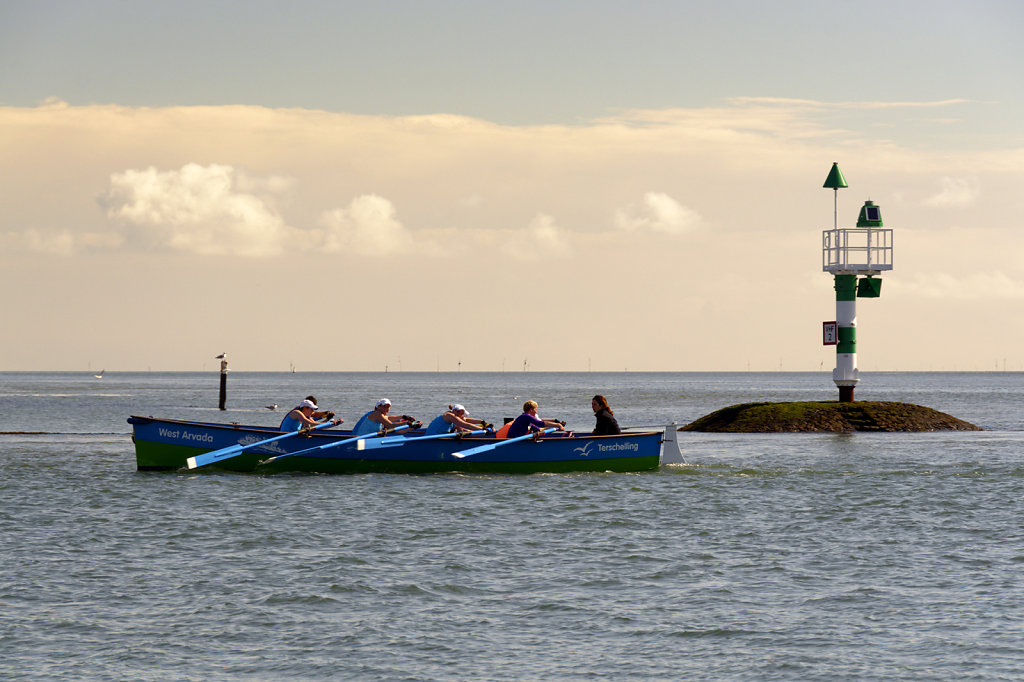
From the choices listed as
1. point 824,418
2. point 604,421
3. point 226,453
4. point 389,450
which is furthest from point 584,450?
point 824,418

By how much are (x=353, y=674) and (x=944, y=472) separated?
72.4 feet

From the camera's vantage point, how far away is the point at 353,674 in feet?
33.9

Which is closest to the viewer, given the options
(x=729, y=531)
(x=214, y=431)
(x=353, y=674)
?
(x=353, y=674)

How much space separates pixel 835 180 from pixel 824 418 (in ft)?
31.2

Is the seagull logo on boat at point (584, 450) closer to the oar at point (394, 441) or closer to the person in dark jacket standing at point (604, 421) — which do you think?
the person in dark jacket standing at point (604, 421)

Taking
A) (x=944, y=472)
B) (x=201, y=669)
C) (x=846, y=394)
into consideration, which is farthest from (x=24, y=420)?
(x=201, y=669)

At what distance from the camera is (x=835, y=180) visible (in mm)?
43312

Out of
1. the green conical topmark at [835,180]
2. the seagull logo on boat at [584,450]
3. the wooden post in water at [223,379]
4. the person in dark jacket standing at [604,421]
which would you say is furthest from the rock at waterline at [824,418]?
the wooden post in water at [223,379]

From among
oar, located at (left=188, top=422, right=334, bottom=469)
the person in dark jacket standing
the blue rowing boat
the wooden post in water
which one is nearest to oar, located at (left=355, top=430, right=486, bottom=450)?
the blue rowing boat

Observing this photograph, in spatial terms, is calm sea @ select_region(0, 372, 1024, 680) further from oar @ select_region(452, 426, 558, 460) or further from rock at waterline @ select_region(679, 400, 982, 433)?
rock at waterline @ select_region(679, 400, 982, 433)

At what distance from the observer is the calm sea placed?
10.8 metres

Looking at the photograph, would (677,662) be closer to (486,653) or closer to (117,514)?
(486,653)

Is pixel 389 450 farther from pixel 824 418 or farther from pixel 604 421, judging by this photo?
pixel 824 418

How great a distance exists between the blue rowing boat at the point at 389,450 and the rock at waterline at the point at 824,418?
1758cm
